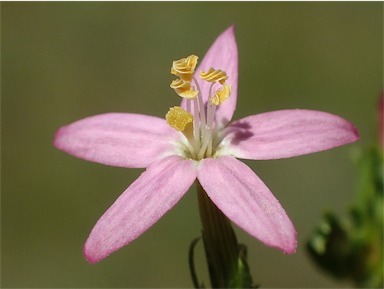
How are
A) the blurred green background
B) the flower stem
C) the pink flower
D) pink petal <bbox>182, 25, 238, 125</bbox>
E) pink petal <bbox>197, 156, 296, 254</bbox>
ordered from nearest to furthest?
pink petal <bbox>197, 156, 296, 254</bbox> < the pink flower < the flower stem < pink petal <bbox>182, 25, 238, 125</bbox> < the blurred green background

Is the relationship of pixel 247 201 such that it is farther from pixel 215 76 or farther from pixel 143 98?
pixel 143 98

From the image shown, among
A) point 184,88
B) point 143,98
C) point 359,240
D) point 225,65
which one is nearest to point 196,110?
point 184,88

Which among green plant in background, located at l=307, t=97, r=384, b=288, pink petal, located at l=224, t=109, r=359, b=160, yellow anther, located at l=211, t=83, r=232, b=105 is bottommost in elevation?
green plant in background, located at l=307, t=97, r=384, b=288

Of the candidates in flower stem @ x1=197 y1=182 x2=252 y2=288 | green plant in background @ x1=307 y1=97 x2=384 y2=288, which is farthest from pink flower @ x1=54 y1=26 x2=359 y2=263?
green plant in background @ x1=307 y1=97 x2=384 y2=288

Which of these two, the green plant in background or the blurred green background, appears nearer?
the green plant in background

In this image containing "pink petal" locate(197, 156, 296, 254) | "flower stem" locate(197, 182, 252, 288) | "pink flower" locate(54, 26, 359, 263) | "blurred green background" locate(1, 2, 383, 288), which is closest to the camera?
"pink petal" locate(197, 156, 296, 254)

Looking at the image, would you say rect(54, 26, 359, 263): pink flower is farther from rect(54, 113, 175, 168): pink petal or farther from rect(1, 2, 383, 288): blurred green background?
rect(1, 2, 383, 288): blurred green background

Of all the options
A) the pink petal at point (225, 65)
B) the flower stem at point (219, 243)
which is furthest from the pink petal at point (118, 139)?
the flower stem at point (219, 243)
